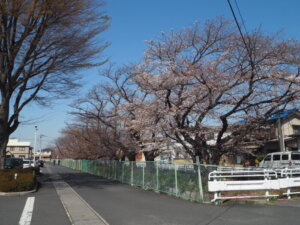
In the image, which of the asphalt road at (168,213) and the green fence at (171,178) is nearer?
the asphalt road at (168,213)

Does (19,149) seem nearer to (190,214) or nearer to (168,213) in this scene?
(168,213)

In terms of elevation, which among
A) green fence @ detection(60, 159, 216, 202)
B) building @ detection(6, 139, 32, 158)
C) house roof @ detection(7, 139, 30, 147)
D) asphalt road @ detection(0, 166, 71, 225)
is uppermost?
house roof @ detection(7, 139, 30, 147)

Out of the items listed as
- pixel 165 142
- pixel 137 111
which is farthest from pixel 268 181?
pixel 137 111

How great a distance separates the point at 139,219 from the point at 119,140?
629 inches

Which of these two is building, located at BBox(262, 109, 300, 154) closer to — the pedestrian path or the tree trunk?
the pedestrian path

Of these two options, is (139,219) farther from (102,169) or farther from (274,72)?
(102,169)

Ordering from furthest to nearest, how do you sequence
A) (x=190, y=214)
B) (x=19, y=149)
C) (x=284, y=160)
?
(x=19, y=149) < (x=284, y=160) < (x=190, y=214)

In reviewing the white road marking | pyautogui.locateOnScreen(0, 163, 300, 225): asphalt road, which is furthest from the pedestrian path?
the white road marking

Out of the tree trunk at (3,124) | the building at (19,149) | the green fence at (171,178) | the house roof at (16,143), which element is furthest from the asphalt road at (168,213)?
the house roof at (16,143)

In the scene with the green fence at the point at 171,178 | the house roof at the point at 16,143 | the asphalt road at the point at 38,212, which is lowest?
the asphalt road at the point at 38,212

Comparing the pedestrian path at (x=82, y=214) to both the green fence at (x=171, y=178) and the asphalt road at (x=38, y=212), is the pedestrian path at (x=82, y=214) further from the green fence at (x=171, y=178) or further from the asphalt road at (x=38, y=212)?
the green fence at (x=171, y=178)

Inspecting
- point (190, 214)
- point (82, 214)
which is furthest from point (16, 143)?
point (190, 214)

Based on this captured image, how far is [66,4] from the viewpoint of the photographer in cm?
1484

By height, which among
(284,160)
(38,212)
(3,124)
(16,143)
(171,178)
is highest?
(16,143)
